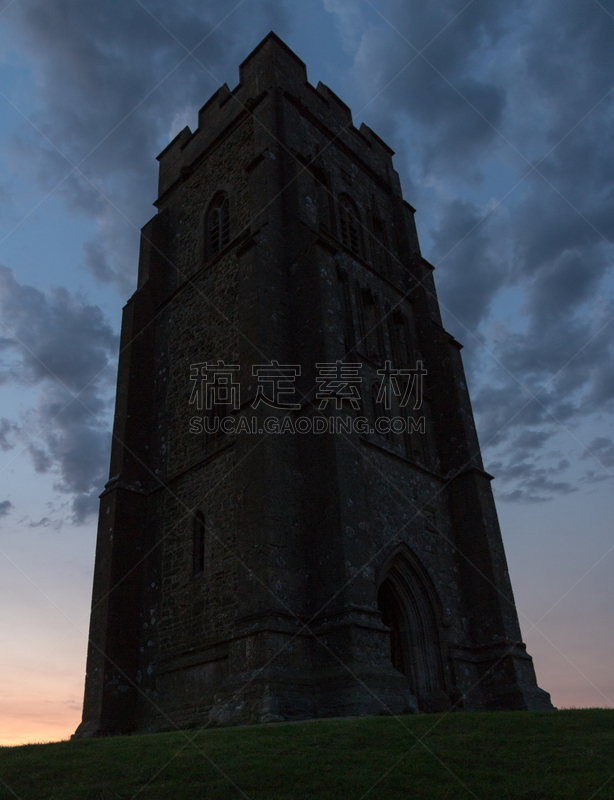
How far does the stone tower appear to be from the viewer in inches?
490

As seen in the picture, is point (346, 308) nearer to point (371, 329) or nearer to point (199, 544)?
point (371, 329)

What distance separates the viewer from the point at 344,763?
21.4 feet

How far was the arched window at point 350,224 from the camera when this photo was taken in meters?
21.5

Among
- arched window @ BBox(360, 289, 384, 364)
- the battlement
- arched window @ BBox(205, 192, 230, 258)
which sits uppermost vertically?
the battlement

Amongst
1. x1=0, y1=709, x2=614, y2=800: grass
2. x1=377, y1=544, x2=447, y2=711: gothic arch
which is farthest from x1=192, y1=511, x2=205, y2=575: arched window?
x1=0, y1=709, x2=614, y2=800: grass

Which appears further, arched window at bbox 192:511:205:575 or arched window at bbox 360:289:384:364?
arched window at bbox 360:289:384:364

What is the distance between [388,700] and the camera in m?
11.1

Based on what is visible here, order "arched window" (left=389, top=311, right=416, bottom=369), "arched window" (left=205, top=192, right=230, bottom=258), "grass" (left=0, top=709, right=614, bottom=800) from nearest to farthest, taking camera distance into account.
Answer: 1. "grass" (left=0, top=709, right=614, bottom=800)
2. "arched window" (left=389, top=311, right=416, bottom=369)
3. "arched window" (left=205, top=192, right=230, bottom=258)

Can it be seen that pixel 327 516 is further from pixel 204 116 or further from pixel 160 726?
pixel 204 116

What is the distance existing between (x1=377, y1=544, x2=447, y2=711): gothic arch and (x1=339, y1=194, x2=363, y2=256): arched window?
10902 mm

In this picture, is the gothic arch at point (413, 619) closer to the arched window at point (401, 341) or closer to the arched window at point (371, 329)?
the arched window at point (371, 329)

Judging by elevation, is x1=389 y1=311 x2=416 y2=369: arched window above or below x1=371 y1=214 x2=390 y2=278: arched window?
below

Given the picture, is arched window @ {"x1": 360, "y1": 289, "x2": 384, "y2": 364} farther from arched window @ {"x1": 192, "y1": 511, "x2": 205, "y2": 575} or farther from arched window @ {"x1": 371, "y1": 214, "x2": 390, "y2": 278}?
arched window @ {"x1": 192, "y1": 511, "x2": 205, "y2": 575}

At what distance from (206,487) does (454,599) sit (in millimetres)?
7266
